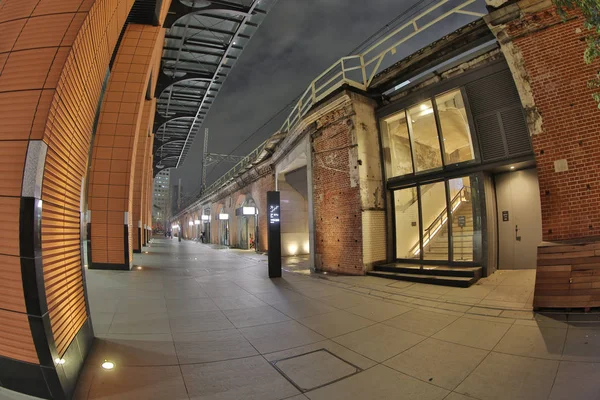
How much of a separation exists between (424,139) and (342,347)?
8.21 m

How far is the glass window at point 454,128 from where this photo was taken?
8320 mm

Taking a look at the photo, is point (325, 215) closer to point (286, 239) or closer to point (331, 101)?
point (331, 101)

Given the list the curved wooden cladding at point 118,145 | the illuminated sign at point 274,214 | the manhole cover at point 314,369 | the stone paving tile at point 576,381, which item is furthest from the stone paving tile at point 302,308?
the curved wooden cladding at point 118,145

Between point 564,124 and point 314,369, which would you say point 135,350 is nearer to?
point 314,369

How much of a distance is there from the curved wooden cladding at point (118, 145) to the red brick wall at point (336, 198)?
767 cm

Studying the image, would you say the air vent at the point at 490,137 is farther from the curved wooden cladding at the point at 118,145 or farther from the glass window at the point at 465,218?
the curved wooden cladding at the point at 118,145

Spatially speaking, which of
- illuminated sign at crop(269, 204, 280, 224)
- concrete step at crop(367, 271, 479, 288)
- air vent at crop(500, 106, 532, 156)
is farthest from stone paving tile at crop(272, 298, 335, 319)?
air vent at crop(500, 106, 532, 156)

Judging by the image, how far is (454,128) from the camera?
28.7 feet

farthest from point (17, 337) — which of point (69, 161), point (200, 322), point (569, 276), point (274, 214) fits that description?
point (274, 214)

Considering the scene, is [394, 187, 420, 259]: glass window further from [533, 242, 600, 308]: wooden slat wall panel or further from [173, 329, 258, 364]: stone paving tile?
[173, 329, 258, 364]: stone paving tile

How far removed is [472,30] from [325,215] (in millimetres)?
7284

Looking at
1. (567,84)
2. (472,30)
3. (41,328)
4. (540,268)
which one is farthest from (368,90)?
(41,328)

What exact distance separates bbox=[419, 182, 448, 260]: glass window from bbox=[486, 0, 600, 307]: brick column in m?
3.14

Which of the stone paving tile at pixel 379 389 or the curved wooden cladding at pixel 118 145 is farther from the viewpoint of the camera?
the curved wooden cladding at pixel 118 145
